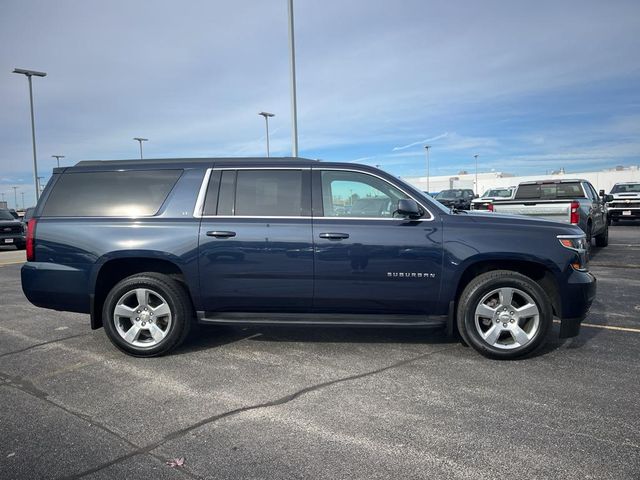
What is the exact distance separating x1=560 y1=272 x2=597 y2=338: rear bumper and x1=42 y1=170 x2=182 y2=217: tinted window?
3885 millimetres

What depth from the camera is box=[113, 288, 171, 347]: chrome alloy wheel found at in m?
4.82

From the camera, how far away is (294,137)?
46.4 ft

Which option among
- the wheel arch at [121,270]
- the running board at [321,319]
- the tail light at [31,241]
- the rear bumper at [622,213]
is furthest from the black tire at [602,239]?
the tail light at [31,241]

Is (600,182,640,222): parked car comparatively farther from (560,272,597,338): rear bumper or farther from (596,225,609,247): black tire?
(560,272,597,338): rear bumper

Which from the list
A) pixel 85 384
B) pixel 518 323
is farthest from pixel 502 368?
pixel 85 384

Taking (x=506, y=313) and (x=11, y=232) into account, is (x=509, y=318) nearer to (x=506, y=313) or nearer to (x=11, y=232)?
(x=506, y=313)

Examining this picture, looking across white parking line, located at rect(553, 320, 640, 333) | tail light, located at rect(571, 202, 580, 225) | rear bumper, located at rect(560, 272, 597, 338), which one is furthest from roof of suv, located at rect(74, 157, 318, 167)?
tail light, located at rect(571, 202, 580, 225)

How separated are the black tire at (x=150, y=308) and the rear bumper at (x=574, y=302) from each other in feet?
11.6

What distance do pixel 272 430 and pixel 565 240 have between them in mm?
3140

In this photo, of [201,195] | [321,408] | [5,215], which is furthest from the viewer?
[5,215]

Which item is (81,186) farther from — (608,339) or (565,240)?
(608,339)

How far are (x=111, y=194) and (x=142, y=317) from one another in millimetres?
1275

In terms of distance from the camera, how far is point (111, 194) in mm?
4984

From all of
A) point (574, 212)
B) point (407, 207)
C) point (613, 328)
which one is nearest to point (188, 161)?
point (407, 207)
